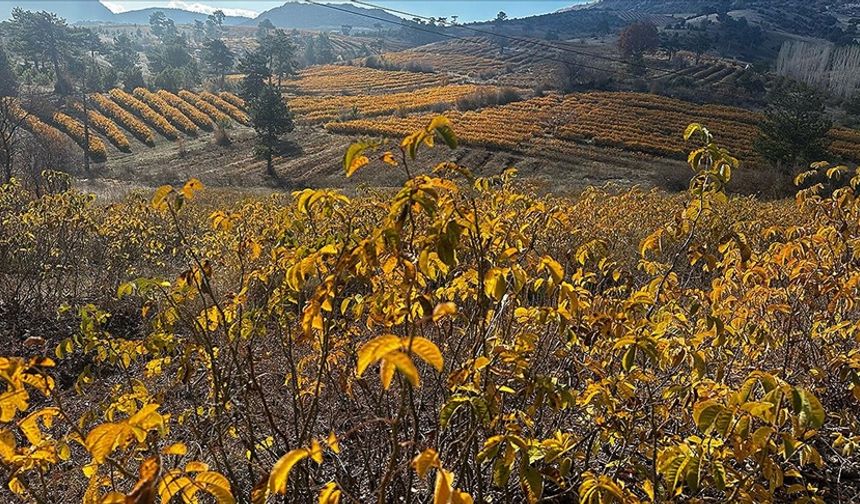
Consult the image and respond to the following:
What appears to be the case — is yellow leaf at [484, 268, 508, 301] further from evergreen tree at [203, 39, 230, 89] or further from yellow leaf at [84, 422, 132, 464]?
evergreen tree at [203, 39, 230, 89]

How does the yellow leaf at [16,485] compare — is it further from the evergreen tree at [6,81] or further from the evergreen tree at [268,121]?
the evergreen tree at [6,81]

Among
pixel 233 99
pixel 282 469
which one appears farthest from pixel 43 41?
pixel 282 469

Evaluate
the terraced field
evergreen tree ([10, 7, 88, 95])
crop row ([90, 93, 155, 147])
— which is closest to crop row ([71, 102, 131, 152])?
the terraced field

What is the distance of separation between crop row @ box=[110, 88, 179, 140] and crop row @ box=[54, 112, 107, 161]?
4.06 m

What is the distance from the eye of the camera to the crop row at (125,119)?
1262 inches

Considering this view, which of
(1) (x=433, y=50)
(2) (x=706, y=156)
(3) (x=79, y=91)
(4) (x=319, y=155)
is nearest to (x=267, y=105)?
(4) (x=319, y=155)

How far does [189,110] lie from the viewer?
37.8 meters

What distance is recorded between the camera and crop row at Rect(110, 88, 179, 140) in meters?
33.4

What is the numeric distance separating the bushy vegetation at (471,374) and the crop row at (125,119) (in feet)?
104

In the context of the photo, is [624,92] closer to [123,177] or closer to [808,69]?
[808,69]

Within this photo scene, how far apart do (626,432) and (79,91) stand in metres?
50.2

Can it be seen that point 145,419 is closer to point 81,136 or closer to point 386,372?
point 386,372

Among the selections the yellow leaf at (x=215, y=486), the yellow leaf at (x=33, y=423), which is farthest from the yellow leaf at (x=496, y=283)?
→ the yellow leaf at (x=33, y=423)

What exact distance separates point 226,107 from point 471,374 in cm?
4368
